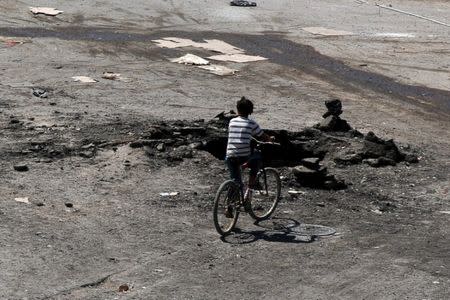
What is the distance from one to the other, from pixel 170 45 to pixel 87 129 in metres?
11.4

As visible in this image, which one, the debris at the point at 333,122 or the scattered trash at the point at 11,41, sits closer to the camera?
the debris at the point at 333,122

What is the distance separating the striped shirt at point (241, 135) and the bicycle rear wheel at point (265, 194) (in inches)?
32.2

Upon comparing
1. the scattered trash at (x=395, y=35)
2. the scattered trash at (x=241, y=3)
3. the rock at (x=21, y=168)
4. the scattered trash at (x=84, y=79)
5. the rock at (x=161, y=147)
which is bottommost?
the scattered trash at (x=84, y=79)

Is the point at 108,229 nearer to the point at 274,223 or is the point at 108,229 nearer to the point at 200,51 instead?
the point at 274,223

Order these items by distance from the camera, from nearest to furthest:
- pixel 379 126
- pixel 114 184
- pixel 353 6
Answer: pixel 114 184, pixel 379 126, pixel 353 6

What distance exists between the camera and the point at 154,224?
11.9 m

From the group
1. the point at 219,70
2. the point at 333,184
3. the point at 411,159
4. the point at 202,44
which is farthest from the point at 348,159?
the point at 202,44

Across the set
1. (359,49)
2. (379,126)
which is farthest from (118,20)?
(379,126)

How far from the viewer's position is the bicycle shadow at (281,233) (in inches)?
457

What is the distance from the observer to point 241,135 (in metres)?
11.9

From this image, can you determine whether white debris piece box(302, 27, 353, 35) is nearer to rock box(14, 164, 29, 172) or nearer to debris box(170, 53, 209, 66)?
debris box(170, 53, 209, 66)

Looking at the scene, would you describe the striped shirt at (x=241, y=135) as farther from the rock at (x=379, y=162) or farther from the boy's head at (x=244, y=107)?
the rock at (x=379, y=162)

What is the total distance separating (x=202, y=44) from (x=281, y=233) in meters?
16.7

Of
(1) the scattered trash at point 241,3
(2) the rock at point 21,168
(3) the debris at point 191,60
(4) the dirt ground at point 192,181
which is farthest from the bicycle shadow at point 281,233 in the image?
(1) the scattered trash at point 241,3
